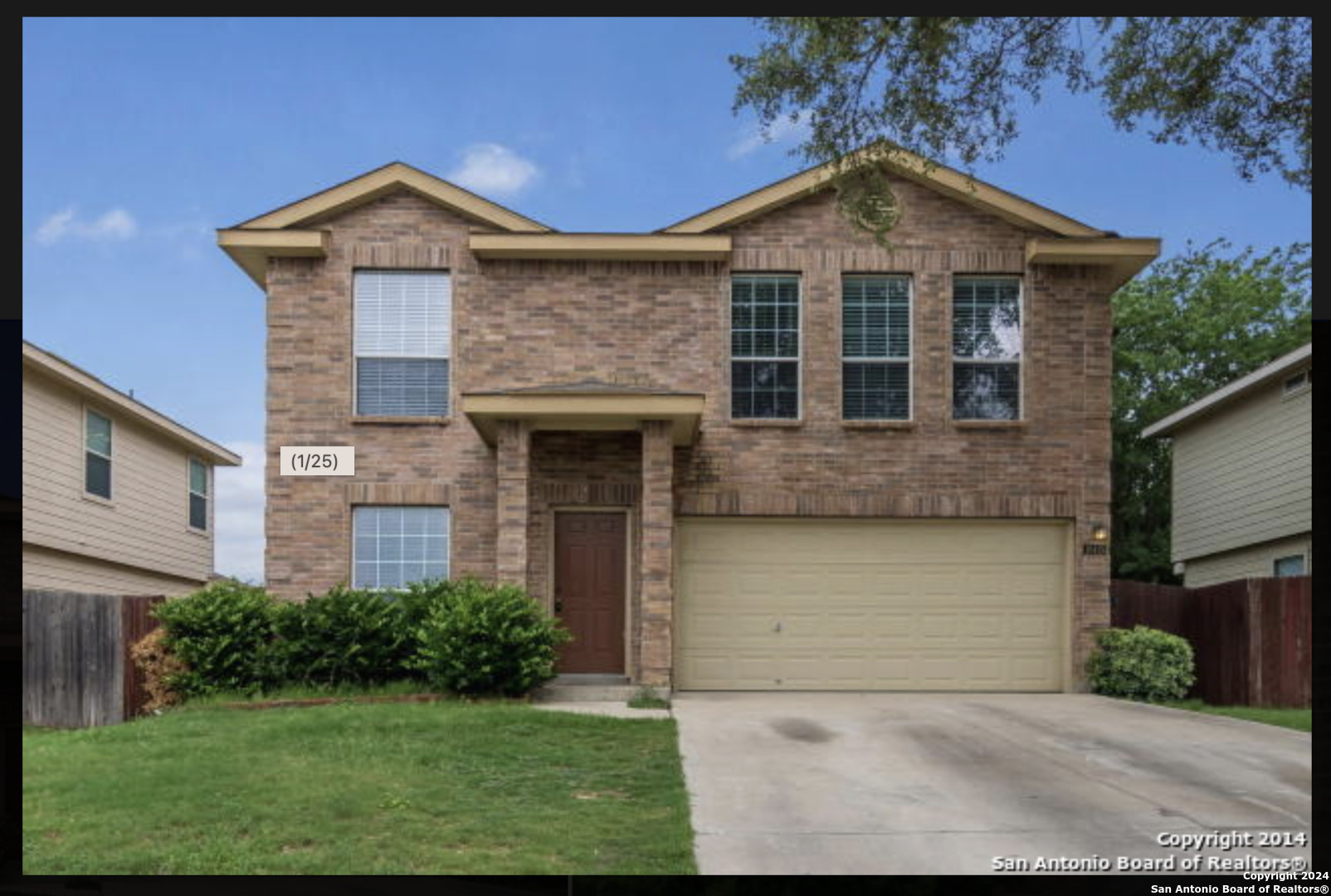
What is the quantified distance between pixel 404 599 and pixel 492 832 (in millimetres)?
6025

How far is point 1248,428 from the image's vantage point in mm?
7117

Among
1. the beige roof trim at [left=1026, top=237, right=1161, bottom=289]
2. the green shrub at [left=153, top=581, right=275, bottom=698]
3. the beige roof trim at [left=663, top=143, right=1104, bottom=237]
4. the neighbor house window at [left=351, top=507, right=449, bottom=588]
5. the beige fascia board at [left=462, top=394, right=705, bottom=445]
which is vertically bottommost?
the green shrub at [left=153, top=581, right=275, bottom=698]

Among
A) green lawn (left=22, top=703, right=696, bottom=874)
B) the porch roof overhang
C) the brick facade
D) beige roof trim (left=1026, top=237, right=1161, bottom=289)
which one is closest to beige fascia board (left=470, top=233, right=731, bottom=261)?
the brick facade

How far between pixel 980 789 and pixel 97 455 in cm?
1363

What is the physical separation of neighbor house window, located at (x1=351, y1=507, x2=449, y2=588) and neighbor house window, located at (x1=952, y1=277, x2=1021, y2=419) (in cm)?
616

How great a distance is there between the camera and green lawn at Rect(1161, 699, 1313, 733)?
6.68 meters

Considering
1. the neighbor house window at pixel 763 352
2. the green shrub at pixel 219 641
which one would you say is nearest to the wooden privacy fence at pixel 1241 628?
the neighbor house window at pixel 763 352

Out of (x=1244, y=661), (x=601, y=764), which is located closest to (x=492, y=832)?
(x=601, y=764)

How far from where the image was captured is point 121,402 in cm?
1727

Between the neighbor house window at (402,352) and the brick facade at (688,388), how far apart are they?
6.2 inches

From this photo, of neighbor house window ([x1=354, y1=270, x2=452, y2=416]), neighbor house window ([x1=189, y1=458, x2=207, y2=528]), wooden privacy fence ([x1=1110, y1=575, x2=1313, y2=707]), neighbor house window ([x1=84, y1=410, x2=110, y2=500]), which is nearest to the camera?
wooden privacy fence ([x1=1110, y1=575, x2=1313, y2=707])

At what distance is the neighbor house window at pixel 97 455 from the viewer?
55.1 feet

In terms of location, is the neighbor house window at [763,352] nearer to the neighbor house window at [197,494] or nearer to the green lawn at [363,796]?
the green lawn at [363,796]

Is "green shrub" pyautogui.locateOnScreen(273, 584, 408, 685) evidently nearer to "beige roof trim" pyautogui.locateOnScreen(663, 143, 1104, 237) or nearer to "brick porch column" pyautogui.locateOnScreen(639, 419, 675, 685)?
"brick porch column" pyautogui.locateOnScreen(639, 419, 675, 685)
